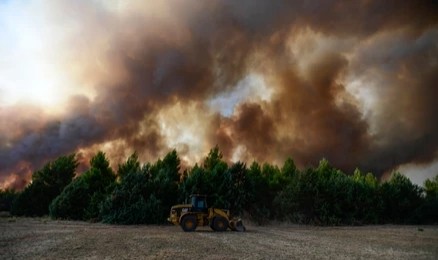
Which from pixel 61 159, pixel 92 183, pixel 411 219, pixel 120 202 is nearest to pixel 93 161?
pixel 92 183

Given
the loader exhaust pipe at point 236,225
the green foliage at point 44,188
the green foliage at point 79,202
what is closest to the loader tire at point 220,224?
the loader exhaust pipe at point 236,225

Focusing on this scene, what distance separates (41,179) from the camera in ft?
201

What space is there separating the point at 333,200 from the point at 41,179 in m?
46.7

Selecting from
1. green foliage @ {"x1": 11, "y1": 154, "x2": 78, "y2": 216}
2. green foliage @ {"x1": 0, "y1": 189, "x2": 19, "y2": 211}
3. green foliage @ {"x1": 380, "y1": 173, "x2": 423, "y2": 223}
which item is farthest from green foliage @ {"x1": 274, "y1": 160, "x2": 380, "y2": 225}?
green foliage @ {"x1": 0, "y1": 189, "x2": 19, "y2": 211}

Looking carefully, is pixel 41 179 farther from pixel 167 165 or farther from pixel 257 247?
pixel 257 247

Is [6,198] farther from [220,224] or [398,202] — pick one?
[398,202]

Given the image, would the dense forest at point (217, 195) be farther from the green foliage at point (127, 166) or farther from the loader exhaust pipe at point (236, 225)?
the loader exhaust pipe at point (236, 225)

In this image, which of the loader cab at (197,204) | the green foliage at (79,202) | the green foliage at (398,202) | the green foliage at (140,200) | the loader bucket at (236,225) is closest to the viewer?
the loader cab at (197,204)

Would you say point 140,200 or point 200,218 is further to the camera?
point 140,200

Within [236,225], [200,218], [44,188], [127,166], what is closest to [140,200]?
[200,218]

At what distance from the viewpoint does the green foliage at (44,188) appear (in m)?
58.6

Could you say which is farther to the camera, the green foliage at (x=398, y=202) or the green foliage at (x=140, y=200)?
the green foliage at (x=398, y=202)

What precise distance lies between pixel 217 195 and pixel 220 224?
14316mm

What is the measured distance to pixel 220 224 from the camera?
3150cm
